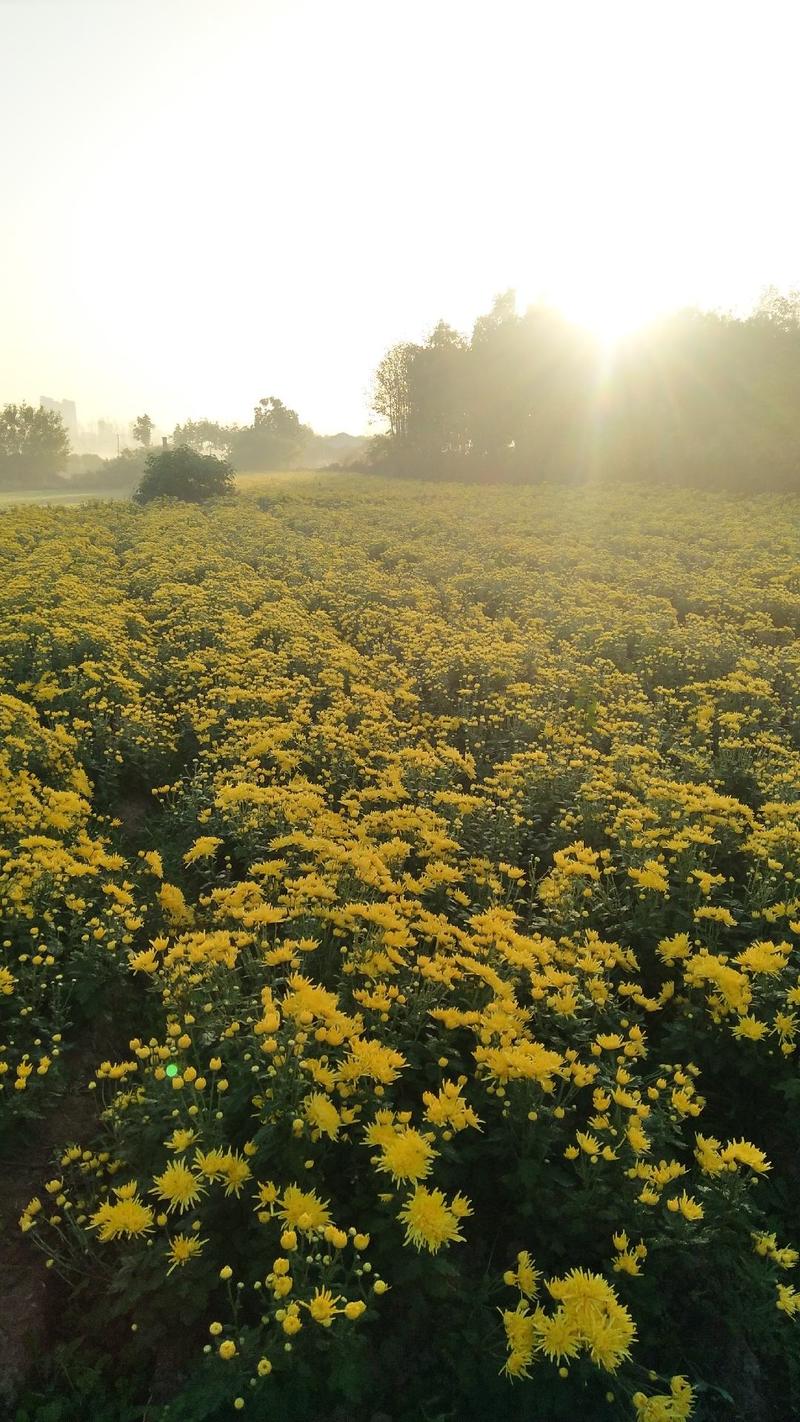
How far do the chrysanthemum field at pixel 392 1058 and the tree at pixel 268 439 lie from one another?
6801 cm

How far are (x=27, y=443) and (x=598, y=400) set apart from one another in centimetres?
4935

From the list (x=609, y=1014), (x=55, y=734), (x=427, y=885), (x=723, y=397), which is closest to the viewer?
(x=609, y=1014)

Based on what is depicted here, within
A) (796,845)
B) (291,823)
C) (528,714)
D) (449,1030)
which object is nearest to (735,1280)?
(449,1030)

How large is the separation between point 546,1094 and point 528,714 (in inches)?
170

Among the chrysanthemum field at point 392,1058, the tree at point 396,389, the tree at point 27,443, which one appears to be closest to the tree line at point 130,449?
the tree at point 27,443

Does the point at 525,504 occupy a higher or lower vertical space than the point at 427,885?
higher

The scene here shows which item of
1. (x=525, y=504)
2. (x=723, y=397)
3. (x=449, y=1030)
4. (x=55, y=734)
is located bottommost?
(x=449, y=1030)

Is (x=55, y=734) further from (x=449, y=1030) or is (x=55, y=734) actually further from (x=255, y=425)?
(x=255, y=425)

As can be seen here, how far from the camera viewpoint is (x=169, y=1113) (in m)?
3.02

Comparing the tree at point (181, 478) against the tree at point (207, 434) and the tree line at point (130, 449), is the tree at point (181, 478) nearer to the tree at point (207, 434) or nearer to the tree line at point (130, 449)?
the tree line at point (130, 449)

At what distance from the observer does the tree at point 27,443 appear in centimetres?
6028

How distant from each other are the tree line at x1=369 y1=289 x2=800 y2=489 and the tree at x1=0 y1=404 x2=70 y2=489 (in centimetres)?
3396

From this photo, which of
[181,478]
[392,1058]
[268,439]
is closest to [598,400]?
[181,478]

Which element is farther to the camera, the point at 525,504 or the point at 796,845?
the point at 525,504
